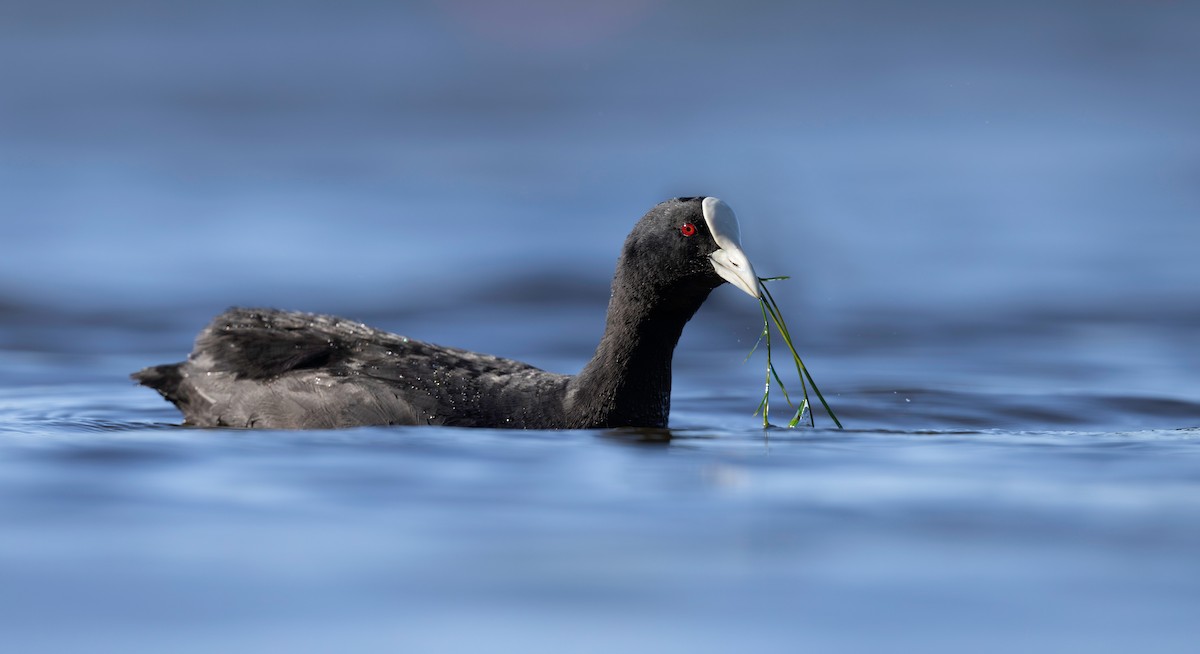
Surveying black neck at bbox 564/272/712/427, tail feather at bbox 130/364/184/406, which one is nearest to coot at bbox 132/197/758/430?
black neck at bbox 564/272/712/427

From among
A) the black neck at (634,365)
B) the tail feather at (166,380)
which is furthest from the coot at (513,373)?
the tail feather at (166,380)

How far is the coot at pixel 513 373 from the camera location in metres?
8.09

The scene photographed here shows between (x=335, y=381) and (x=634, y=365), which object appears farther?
(x=335, y=381)

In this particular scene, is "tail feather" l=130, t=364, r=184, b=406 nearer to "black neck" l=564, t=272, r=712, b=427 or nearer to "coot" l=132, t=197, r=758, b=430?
"coot" l=132, t=197, r=758, b=430

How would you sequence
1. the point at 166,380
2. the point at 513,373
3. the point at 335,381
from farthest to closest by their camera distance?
the point at 166,380 < the point at 513,373 < the point at 335,381

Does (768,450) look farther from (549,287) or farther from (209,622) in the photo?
(549,287)

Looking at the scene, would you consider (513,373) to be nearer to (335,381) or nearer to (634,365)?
(634,365)

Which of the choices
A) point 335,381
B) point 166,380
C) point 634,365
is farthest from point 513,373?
point 166,380

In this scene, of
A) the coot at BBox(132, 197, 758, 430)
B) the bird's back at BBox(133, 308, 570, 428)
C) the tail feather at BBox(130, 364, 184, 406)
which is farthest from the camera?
the tail feather at BBox(130, 364, 184, 406)

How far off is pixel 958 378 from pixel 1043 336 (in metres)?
2.67

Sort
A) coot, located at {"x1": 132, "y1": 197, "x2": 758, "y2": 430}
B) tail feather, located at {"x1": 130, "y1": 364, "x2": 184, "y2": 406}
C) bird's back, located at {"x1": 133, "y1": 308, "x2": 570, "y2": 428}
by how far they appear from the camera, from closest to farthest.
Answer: coot, located at {"x1": 132, "y1": 197, "x2": 758, "y2": 430} < bird's back, located at {"x1": 133, "y1": 308, "x2": 570, "y2": 428} < tail feather, located at {"x1": 130, "y1": 364, "x2": 184, "y2": 406}

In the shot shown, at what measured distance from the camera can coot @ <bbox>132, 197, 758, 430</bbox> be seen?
8.09m

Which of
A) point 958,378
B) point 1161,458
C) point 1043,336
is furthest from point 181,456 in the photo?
point 1043,336

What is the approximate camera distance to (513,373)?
8625mm
